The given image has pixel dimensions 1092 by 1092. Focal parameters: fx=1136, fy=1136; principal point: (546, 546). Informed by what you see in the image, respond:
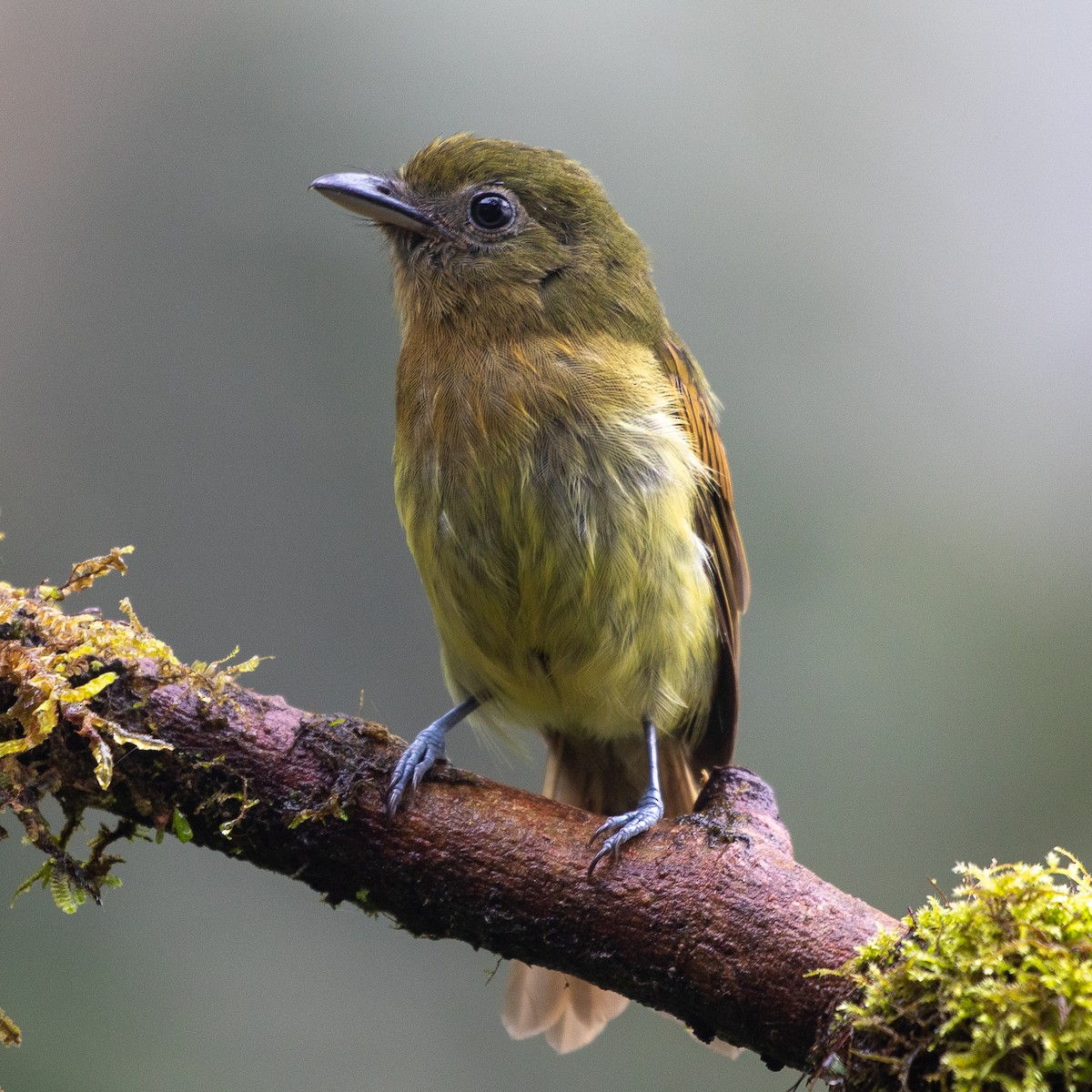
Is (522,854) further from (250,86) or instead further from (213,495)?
(250,86)

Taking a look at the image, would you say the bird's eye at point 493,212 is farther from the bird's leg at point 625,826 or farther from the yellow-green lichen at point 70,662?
the bird's leg at point 625,826

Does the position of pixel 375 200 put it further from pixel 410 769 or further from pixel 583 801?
pixel 583 801

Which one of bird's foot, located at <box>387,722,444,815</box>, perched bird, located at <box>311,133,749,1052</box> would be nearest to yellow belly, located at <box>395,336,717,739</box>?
perched bird, located at <box>311,133,749,1052</box>

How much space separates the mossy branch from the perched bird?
294 millimetres

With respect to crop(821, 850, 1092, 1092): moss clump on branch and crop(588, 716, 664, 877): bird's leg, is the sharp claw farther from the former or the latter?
crop(821, 850, 1092, 1092): moss clump on branch

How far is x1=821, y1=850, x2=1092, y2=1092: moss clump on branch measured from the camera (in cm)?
144

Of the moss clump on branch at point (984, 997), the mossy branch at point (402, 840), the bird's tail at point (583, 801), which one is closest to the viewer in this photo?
the moss clump on branch at point (984, 997)

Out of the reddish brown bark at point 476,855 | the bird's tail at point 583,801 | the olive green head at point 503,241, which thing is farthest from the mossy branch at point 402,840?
the olive green head at point 503,241

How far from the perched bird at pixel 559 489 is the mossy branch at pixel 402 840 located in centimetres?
29

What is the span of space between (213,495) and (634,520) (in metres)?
2.60

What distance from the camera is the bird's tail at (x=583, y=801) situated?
10.1 feet

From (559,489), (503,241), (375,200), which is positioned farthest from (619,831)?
(375,200)

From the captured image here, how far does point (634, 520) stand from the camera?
113 inches

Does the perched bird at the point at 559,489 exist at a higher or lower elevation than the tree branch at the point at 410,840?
higher
